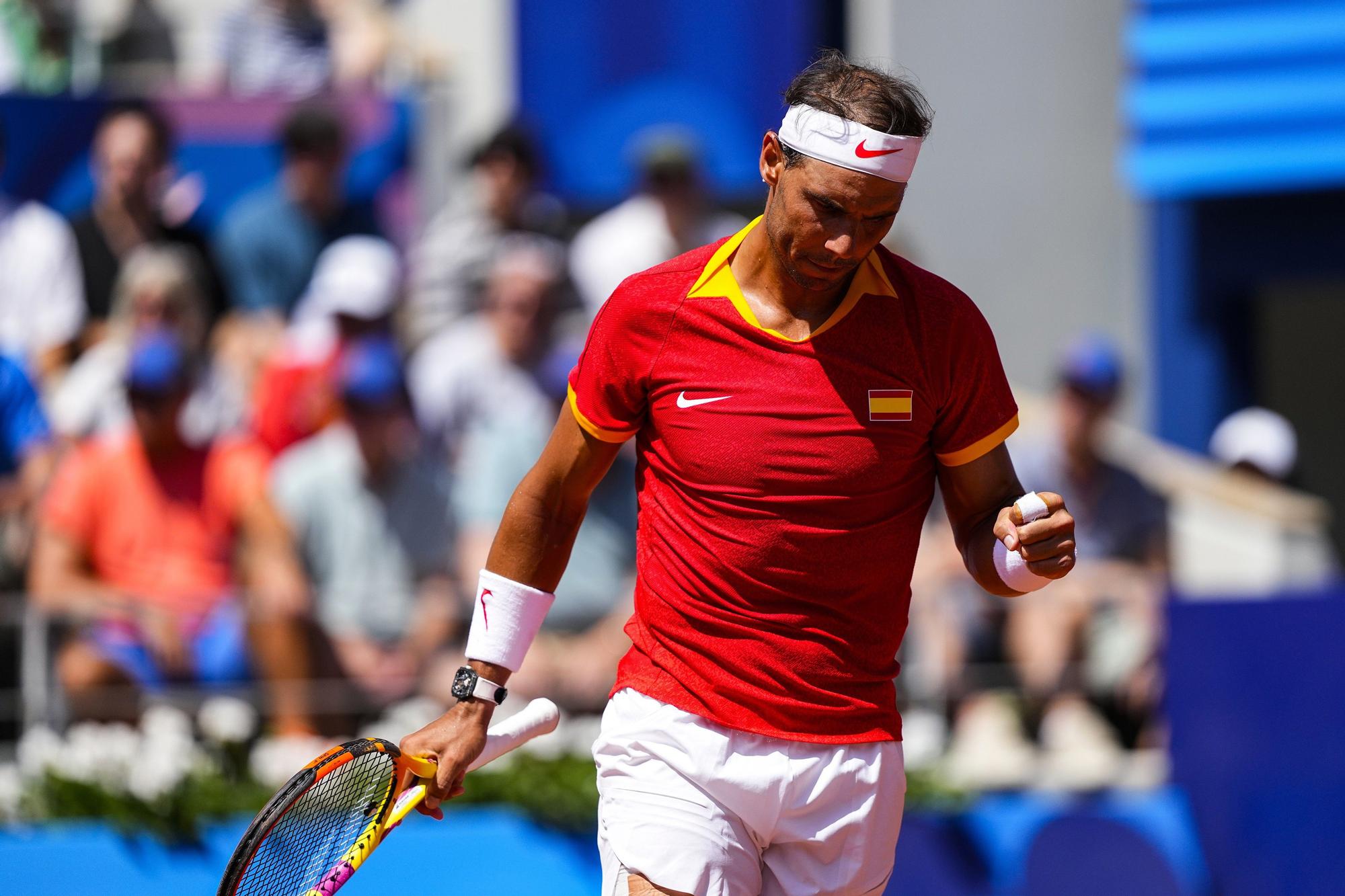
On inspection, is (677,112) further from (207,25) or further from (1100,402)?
(1100,402)

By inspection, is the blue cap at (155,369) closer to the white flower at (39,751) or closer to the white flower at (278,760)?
the white flower at (39,751)

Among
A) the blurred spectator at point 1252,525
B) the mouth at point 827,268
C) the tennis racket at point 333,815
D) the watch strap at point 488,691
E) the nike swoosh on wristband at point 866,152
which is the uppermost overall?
the nike swoosh on wristband at point 866,152

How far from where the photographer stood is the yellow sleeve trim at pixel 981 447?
328 cm

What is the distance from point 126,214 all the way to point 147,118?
50cm

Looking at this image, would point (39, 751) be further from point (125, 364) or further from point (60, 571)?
point (125, 364)

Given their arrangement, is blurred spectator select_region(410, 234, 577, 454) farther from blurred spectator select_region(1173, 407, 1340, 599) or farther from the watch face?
the watch face

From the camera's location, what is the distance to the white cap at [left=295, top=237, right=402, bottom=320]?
730 centimetres

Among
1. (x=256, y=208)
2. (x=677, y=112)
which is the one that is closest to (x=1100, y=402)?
(x=677, y=112)

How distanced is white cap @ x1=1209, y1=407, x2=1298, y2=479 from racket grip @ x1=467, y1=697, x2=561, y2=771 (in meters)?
5.31

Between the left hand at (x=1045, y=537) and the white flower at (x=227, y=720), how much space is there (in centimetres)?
348

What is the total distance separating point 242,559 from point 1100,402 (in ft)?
11.5

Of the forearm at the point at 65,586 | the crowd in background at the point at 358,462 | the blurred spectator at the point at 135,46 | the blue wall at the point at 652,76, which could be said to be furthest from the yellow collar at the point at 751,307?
the blurred spectator at the point at 135,46

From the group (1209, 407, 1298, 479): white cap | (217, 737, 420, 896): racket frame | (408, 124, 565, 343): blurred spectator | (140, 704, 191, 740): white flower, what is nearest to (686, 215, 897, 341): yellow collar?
(217, 737, 420, 896): racket frame

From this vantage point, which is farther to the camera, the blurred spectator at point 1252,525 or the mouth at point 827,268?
the blurred spectator at point 1252,525
